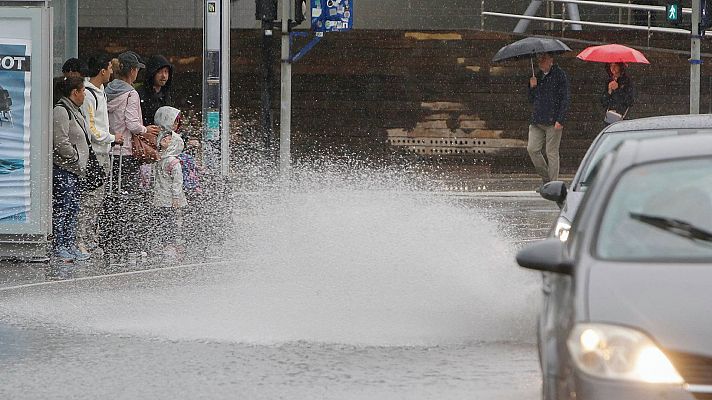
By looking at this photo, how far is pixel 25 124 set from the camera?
14.1 meters

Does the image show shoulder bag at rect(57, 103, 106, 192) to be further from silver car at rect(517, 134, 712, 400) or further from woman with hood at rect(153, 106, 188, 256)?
silver car at rect(517, 134, 712, 400)

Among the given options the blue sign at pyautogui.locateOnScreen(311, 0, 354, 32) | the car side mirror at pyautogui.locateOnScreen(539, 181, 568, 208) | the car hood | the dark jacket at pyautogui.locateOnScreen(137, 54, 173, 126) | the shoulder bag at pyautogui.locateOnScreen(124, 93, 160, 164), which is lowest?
the car hood

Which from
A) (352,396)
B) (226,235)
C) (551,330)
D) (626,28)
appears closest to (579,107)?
(626,28)

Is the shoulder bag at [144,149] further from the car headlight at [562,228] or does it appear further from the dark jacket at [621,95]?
the dark jacket at [621,95]

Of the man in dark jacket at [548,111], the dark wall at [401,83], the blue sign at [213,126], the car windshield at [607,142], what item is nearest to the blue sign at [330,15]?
the man in dark jacket at [548,111]

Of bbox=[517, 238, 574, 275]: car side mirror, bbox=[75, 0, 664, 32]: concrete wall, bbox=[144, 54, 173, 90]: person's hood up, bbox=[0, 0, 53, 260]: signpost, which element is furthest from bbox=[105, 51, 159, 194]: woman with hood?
bbox=[75, 0, 664, 32]: concrete wall

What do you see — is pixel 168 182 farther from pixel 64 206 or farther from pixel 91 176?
pixel 64 206

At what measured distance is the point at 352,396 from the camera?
24.7 feet

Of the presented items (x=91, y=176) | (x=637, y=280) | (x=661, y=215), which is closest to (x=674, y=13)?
(x=91, y=176)

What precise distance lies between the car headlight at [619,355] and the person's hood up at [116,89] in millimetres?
10061

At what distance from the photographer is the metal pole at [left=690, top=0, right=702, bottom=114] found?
24.3 metres

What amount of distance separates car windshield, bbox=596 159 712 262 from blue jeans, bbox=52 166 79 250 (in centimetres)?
890

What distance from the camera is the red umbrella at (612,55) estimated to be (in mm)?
25000

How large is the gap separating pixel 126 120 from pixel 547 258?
9.41 metres
